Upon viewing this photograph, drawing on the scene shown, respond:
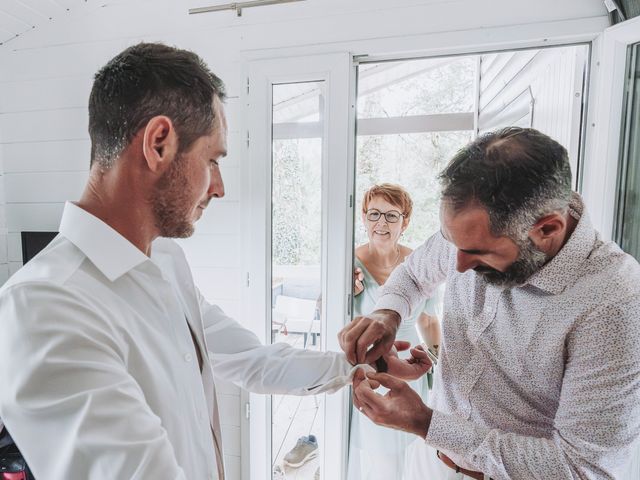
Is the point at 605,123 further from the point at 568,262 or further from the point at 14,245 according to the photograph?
the point at 14,245

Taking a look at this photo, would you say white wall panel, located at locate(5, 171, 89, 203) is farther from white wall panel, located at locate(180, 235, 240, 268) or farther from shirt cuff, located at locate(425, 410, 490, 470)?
shirt cuff, located at locate(425, 410, 490, 470)

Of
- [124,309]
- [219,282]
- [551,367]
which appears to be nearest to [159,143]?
[124,309]

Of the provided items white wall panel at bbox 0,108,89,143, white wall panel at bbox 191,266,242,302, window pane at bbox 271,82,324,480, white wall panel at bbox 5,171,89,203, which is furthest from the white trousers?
white wall panel at bbox 0,108,89,143

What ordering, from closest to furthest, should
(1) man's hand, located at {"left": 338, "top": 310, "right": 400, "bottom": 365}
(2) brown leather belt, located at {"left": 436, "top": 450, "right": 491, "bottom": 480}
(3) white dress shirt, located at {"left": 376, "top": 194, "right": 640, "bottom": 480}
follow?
(3) white dress shirt, located at {"left": 376, "top": 194, "right": 640, "bottom": 480}, (2) brown leather belt, located at {"left": 436, "top": 450, "right": 491, "bottom": 480}, (1) man's hand, located at {"left": 338, "top": 310, "right": 400, "bottom": 365}

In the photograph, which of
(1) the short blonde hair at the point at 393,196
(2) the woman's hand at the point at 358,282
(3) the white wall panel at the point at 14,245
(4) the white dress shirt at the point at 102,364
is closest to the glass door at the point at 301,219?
(2) the woman's hand at the point at 358,282

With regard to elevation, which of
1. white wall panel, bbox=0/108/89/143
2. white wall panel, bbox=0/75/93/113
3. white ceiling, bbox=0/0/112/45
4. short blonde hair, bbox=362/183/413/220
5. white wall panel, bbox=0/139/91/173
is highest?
white ceiling, bbox=0/0/112/45

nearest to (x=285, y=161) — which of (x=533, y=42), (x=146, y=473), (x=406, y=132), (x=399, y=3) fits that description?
(x=399, y=3)

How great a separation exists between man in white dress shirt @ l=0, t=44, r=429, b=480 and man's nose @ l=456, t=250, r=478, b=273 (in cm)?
60

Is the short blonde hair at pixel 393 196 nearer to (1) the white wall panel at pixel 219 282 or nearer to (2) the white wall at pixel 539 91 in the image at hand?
(2) the white wall at pixel 539 91

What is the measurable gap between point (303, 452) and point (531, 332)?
162 centimetres

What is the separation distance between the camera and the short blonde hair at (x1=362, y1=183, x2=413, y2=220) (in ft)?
7.02

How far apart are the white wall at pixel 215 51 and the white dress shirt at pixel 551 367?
40.5 inches

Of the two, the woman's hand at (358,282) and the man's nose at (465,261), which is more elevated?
the man's nose at (465,261)

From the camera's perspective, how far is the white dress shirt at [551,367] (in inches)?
28.3
